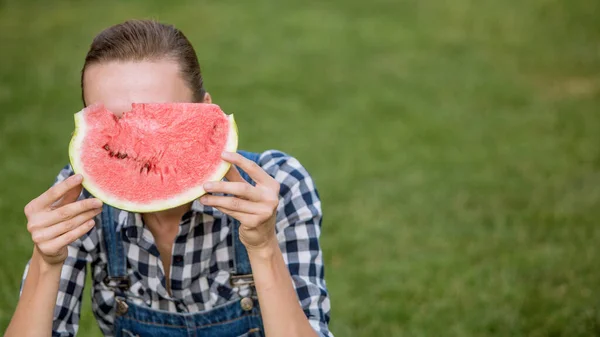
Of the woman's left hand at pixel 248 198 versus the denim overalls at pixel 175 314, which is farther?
the denim overalls at pixel 175 314

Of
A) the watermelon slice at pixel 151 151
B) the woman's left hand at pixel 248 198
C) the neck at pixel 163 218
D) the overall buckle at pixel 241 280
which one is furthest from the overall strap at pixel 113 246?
the woman's left hand at pixel 248 198

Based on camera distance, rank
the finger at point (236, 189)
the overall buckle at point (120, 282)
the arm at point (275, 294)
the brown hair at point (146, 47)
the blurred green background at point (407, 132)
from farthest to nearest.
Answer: the blurred green background at point (407, 132)
the overall buckle at point (120, 282)
the brown hair at point (146, 47)
the arm at point (275, 294)
the finger at point (236, 189)

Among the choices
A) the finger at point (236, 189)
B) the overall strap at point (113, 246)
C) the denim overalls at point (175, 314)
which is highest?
the finger at point (236, 189)

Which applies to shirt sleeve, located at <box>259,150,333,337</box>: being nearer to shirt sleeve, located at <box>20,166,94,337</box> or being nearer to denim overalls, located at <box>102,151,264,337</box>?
denim overalls, located at <box>102,151,264,337</box>

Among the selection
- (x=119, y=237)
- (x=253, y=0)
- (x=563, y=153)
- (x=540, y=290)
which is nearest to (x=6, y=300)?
(x=119, y=237)

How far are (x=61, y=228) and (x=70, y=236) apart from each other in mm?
32

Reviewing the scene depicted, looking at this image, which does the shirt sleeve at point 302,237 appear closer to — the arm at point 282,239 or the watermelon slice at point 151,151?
the arm at point 282,239

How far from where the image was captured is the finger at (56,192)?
2025mm

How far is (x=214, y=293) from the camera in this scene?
2541 mm

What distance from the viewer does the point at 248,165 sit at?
203 centimetres

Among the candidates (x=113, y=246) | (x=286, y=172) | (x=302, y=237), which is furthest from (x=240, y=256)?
(x=113, y=246)

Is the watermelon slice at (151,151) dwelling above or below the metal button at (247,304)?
above

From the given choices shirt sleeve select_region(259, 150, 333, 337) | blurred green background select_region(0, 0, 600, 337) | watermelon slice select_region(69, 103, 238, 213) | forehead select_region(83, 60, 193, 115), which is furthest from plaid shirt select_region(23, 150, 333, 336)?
blurred green background select_region(0, 0, 600, 337)

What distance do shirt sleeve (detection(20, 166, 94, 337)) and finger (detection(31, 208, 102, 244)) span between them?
1.54 ft
